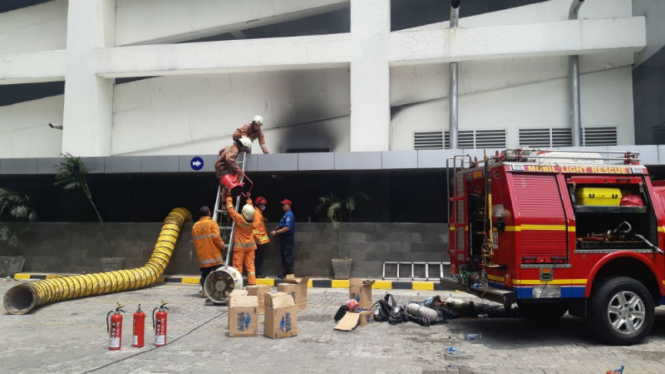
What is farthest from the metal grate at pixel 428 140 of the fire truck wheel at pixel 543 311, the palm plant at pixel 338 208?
the fire truck wheel at pixel 543 311

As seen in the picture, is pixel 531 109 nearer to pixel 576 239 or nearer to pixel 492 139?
pixel 492 139

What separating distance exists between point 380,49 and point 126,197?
29.0 ft

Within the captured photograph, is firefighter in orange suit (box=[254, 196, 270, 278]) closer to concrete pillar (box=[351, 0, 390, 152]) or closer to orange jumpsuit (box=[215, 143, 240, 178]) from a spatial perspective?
orange jumpsuit (box=[215, 143, 240, 178])

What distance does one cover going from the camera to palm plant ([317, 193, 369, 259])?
13.1 meters

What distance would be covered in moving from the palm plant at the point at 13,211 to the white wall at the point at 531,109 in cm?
1061

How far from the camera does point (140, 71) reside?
15414mm

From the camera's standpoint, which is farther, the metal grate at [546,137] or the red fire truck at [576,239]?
the metal grate at [546,137]

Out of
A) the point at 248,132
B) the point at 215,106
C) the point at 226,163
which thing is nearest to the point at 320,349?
the point at 226,163

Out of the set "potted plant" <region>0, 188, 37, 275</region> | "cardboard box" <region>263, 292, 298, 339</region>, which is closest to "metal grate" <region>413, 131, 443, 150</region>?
"cardboard box" <region>263, 292, 298, 339</region>

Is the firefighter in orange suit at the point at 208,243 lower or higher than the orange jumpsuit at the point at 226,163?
lower

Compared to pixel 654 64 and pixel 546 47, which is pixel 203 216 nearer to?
pixel 546 47

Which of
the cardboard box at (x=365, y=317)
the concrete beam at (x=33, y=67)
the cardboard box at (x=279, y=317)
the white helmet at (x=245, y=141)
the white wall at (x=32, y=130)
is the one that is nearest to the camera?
the cardboard box at (x=279, y=317)

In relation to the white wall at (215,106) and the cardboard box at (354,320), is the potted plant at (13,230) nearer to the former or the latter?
the white wall at (215,106)

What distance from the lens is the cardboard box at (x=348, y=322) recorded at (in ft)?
25.2
